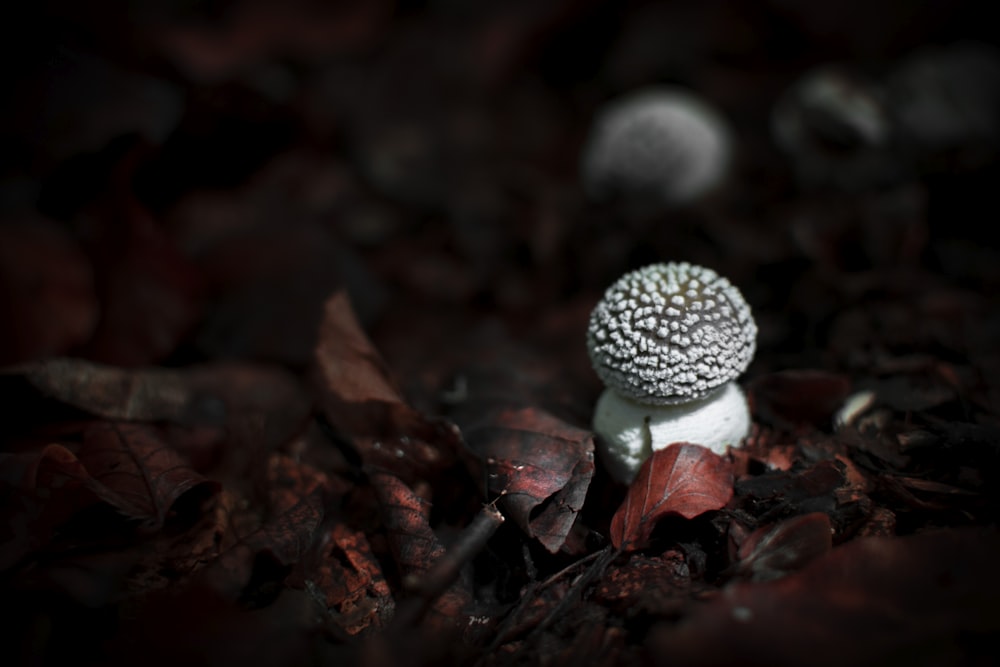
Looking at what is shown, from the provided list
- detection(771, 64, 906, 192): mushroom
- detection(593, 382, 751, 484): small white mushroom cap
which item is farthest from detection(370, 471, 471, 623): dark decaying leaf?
detection(771, 64, 906, 192): mushroom

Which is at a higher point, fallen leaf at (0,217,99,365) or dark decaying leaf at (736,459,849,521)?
fallen leaf at (0,217,99,365)

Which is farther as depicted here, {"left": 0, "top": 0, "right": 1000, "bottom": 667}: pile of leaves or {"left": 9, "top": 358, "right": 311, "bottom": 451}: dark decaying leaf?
{"left": 9, "top": 358, "right": 311, "bottom": 451}: dark decaying leaf

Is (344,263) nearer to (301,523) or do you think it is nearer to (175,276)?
(175,276)

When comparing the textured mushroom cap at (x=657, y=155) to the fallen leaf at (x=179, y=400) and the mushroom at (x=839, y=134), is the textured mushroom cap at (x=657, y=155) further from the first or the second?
the fallen leaf at (x=179, y=400)

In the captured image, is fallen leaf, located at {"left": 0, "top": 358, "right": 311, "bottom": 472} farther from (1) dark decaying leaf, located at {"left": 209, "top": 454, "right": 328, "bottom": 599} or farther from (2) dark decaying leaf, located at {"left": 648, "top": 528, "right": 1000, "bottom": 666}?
(2) dark decaying leaf, located at {"left": 648, "top": 528, "right": 1000, "bottom": 666}

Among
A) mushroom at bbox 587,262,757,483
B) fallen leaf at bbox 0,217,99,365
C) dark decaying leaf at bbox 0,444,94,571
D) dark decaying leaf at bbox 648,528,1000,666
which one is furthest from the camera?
fallen leaf at bbox 0,217,99,365

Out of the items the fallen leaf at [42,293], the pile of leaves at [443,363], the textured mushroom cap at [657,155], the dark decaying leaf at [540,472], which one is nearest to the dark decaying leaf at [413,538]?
the pile of leaves at [443,363]

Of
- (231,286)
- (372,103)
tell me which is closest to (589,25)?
(372,103)
